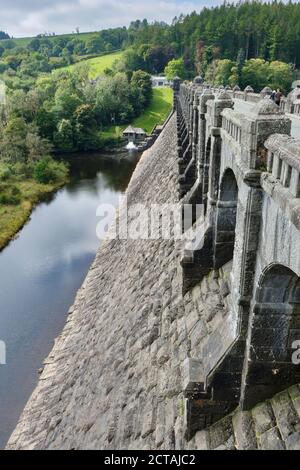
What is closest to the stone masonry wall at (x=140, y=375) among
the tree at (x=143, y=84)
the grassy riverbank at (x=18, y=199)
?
the grassy riverbank at (x=18, y=199)

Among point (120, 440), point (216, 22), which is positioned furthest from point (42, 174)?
point (216, 22)

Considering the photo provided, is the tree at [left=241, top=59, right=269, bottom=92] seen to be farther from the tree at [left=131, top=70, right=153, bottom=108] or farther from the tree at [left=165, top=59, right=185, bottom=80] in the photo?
the tree at [left=165, top=59, right=185, bottom=80]

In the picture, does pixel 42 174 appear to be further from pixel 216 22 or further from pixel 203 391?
pixel 216 22

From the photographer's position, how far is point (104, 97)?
87.9 m

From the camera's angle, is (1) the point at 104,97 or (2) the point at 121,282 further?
(1) the point at 104,97

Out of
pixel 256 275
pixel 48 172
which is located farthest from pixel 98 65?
pixel 256 275

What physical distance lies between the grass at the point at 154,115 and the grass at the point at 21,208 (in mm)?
32771

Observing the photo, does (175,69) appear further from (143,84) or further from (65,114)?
(65,114)

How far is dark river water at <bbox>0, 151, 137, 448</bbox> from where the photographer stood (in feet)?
68.6

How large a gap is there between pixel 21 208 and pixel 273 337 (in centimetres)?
4165

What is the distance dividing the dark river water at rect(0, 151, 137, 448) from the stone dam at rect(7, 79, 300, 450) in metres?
2.79

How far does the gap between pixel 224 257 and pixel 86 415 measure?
6.19 m

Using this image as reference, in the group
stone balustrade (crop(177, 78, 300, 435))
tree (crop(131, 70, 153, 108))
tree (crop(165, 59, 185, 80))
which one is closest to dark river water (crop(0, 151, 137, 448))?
stone balustrade (crop(177, 78, 300, 435))

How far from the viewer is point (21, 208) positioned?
45281 millimetres
